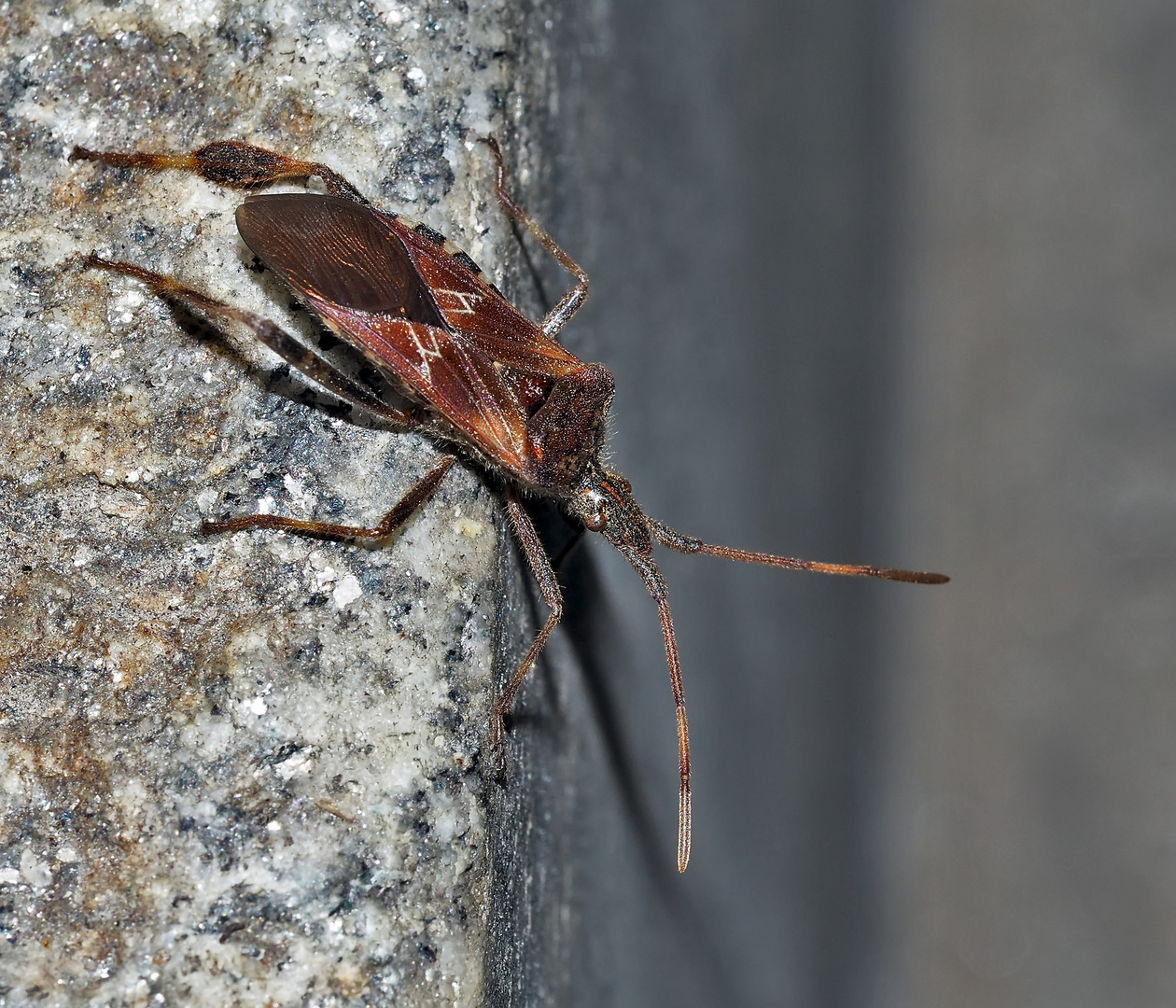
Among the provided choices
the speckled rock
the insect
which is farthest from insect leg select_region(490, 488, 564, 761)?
the speckled rock

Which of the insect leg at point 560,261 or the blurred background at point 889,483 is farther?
the blurred background at point 889,483

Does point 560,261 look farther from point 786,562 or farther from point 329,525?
point 329,525

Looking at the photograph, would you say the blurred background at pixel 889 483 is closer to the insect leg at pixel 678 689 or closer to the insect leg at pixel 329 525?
the insect leg at pixel 678 689

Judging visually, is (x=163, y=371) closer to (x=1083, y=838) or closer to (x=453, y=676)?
(x=453, y=676)

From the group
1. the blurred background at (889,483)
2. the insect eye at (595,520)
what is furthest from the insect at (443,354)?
Result: the blurred background at (889,483)

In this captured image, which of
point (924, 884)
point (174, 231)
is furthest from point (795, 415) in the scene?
point (174, 231)
